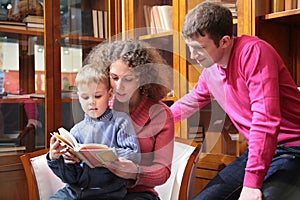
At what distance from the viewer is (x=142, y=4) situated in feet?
8.03

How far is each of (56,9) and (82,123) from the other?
1.13m

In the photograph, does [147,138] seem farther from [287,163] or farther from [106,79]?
[287,163]

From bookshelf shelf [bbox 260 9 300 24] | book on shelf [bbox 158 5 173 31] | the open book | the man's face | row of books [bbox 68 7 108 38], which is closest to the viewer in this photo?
the open book

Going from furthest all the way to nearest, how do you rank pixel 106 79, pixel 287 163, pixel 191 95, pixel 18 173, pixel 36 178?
1. pixel 18 173
2. pixel 191 95
3. pixel 36 178
4. pixel 287 163
5. pixel 106 79

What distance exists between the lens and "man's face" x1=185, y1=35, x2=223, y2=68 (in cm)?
158

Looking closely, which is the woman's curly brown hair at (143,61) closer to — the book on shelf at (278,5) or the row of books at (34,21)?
the book on shelf at (278,5)

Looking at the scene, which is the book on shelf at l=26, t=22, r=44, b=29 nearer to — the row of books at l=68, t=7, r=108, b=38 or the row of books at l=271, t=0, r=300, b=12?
the row of books at l=68, t=7, r=108, b=38

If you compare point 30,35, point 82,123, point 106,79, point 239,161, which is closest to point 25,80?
point 30,35

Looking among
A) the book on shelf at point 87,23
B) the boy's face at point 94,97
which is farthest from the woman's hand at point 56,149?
the book on shelf at point 87,23

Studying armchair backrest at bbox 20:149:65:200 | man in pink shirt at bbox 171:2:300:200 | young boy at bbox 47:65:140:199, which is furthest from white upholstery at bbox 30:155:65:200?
man in pink shirt at bbox 171:2:300:200

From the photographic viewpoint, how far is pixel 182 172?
1.66 metres

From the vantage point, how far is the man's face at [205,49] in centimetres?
158

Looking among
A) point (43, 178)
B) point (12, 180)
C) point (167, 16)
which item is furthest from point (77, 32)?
point (43, 178)

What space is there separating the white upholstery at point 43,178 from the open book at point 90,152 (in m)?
0.34
